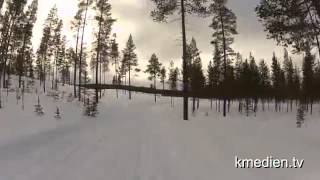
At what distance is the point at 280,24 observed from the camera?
1625cm

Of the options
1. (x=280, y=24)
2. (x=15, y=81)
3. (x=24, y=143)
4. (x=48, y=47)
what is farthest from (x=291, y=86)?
(x=24, y=143)

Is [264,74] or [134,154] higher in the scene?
[264,74]

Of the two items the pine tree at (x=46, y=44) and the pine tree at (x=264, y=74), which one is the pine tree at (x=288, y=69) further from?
the pine tree at (x=46, y=44)

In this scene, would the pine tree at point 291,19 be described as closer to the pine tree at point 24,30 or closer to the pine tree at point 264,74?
the pine tree at point 24,30

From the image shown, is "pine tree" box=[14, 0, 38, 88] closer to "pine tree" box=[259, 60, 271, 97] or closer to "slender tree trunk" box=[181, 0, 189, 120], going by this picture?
"slender tree trunk" box=[181, 0, 189, 120]

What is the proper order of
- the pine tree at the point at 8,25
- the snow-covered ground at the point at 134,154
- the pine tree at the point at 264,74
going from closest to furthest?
the snow-covered ground at the point at 134,154 → the pine tree at the point at 8,25 → the pine tree at the point at 264,74

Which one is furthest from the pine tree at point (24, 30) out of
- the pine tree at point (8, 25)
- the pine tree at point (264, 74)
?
the pine tree at point (264, 74)

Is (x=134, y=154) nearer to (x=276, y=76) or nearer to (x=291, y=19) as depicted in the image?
(x=291, y=19)

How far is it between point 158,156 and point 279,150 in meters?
3.87

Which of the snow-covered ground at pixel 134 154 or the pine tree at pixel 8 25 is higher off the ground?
the pine tree at pixel 8 25

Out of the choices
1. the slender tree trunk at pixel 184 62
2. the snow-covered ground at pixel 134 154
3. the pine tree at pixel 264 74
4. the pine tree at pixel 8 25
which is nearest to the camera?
the snow-covered ground at pixel 134 154

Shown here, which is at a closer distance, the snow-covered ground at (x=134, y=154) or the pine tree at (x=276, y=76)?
the snow-covered ground at (x=134, y=154)

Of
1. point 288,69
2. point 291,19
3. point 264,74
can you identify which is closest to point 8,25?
point 291,19

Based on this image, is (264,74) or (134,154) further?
(264,74)
